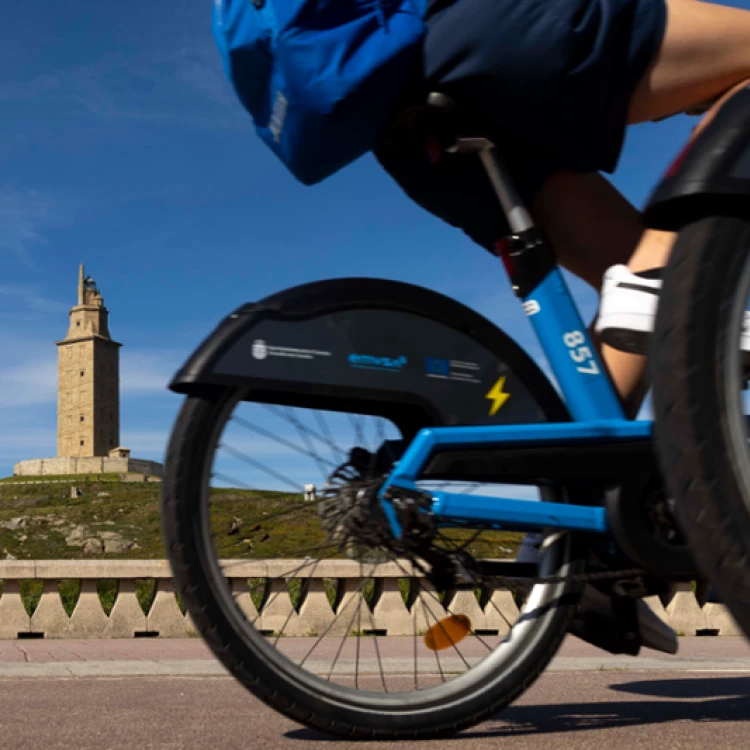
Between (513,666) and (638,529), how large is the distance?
500 millimetres

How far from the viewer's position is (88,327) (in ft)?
376

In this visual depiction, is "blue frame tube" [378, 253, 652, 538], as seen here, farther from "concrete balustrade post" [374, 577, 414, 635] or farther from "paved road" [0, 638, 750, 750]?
"concrete balustrade post" [374, 577, 414, 635]

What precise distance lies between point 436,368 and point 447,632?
686 mm

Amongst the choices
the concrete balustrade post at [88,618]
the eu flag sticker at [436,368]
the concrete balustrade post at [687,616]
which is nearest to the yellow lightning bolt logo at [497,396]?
the eu flag sticker at [436,368]

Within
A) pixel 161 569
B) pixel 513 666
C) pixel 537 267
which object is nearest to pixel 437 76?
pixel 537 267

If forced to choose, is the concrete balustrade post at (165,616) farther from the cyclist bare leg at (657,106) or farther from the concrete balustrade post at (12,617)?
the cyclist bare leg at (657,106)

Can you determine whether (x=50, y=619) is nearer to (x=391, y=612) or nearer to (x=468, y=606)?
(x=391, y=612)

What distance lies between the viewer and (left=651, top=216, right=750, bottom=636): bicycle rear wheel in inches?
60.3

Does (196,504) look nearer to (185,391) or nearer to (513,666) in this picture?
(185,391)

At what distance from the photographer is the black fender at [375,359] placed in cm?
233

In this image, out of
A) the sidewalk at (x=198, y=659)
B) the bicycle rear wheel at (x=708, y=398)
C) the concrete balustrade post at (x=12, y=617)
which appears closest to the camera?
the bicycle rear wheel at (x=708, y=398)

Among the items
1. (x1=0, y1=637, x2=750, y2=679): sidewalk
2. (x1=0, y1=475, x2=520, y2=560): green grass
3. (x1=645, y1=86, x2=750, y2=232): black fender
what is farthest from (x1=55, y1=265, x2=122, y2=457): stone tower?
(x1=645, y1=86, x2=750, y2=232): black fender

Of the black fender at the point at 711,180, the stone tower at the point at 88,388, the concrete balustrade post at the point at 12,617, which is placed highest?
the stone tower at the point at 88,388

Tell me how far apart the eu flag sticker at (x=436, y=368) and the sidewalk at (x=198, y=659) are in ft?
2.54
